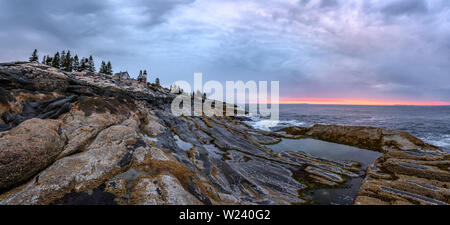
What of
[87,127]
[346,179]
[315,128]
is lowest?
[346,179]

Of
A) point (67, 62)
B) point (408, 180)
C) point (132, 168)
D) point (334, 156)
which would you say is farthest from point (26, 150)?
point (67, 62)

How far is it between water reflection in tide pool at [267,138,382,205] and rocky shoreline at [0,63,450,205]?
0.86 m

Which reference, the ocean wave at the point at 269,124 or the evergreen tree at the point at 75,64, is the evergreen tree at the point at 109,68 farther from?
the ocean wave at the point at 269,124

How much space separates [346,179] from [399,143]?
60.0 ft

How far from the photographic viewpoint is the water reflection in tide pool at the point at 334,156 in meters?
12.5

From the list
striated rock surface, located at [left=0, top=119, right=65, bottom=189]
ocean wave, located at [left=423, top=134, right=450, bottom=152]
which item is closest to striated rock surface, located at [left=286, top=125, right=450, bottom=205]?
ocean wave, located at [left=423, top=134, right=450, bottom=152]

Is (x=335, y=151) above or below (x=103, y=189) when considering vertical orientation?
below

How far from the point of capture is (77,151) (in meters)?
9.41

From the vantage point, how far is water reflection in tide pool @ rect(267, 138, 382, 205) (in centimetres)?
1246

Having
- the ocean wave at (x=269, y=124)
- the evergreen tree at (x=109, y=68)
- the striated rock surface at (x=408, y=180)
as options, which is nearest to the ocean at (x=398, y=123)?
the ocean wave at (x=269, y=124)
